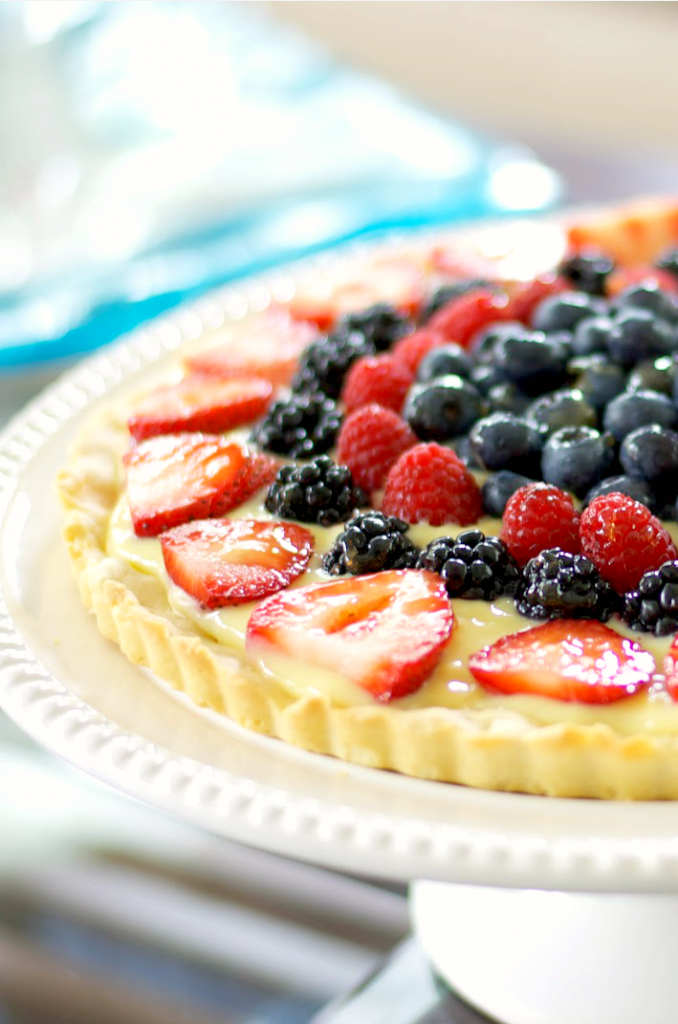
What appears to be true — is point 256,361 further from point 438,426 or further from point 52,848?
point 52,848

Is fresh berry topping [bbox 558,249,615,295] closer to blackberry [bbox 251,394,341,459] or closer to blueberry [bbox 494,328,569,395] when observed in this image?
blueberry [bbox 494,328,569,395]

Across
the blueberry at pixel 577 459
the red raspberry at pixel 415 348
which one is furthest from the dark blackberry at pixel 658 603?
the red raspberry at pixel 415 348

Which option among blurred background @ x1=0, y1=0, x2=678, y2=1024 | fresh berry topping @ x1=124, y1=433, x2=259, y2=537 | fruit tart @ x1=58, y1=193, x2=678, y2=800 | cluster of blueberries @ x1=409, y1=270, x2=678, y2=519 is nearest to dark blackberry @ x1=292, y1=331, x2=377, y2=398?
fruit tart @ x1=58, y1=193, x2=678, y2=800

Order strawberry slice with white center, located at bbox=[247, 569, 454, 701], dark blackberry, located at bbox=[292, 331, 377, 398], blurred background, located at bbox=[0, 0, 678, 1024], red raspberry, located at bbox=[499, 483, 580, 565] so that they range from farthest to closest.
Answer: blurred background, located at bbox=[0, 0, 678, 1024] → dark blackberry, located at bbox=[292, 331, 377, 398] → red raspberry, located at bbox=[499, 483, 580, 565] → strawberry slice with white center, located at bbox=[247, 569, 454, 701]

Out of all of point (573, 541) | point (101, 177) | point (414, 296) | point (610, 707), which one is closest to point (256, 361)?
point (414, 296)

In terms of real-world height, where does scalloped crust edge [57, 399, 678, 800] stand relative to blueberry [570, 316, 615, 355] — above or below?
below

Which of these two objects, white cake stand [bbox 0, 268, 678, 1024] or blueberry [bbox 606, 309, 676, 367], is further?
blueberry [bbox 606, 309, 676, 367]
